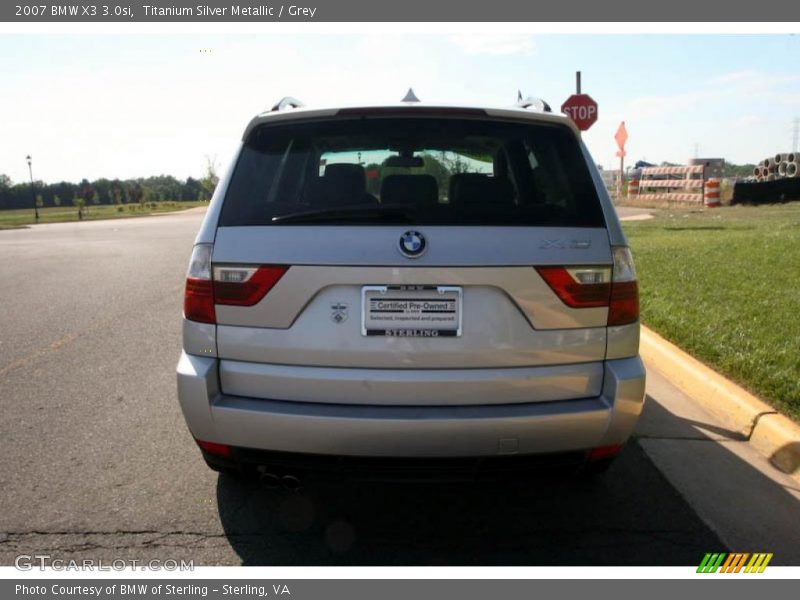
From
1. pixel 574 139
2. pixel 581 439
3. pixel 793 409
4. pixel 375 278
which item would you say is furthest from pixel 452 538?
pixel 793 409

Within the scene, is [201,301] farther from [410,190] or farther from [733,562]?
[733,562]

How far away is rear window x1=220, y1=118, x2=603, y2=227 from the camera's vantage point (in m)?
2.82

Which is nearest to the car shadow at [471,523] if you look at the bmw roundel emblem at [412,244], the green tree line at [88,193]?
the bmw roundel emblem at [412,244]

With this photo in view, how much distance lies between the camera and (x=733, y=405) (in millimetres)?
4465

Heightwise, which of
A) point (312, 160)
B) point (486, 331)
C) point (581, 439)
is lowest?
point (581, 439)

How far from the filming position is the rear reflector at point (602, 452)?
2.90m

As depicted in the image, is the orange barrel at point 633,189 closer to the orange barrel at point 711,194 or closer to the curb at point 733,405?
the orange barrel at point 711,194

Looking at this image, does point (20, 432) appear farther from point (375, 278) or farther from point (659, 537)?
point (659, 537)

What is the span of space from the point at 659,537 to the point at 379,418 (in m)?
1.44

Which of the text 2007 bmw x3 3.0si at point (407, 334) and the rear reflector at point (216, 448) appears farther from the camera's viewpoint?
the rear reflector at point (216, 448)

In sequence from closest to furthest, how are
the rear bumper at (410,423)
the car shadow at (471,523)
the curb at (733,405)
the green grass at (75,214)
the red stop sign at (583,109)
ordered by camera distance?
the rear bumper at (410,423), the car shadow at (471,523), the curb at (733,405), the red stop sign at (583,109), the green grass at (75,214)

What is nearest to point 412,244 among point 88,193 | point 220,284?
point 220,284

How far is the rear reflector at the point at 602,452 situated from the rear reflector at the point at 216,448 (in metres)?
1.51

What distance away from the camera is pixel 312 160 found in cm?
385
